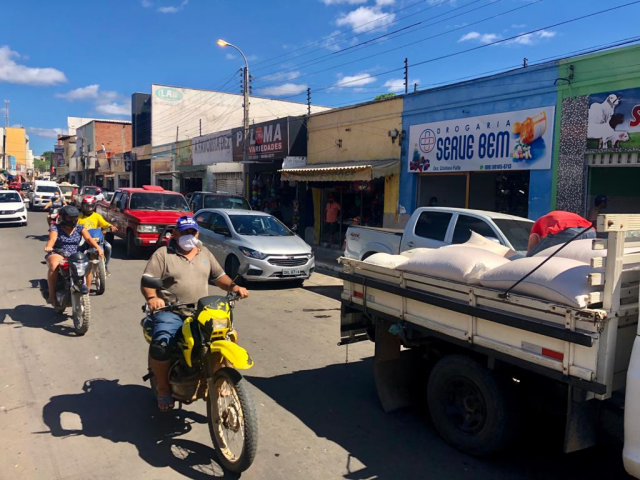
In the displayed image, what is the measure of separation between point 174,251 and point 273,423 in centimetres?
170

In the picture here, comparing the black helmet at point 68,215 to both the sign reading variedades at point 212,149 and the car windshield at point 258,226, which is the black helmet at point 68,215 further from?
the sign reading variedades at point 212,149

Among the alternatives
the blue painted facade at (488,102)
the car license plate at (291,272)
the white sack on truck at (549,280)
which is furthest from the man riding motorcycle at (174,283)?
the blue painted facade at (488,102)

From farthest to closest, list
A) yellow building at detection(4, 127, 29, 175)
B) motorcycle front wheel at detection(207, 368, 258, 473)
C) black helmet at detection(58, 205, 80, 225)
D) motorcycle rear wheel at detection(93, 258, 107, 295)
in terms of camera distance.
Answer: yellow building at detection(4, 127, 29, 175) → motorcycle rear wheel at detection(93, 258, 107, 295) → black helmet at detection(58, 205, 80, 225) → motorcycle front wheel at detection(207, 368, 258, 473)

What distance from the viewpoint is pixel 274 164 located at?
2080 centimetres

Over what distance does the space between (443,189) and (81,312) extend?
10.4 meters

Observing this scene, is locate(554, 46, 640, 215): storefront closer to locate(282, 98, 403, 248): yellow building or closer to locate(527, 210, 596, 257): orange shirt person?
locate(527, 210, 596, 257): orange shirt person

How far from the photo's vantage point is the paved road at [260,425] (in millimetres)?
3646

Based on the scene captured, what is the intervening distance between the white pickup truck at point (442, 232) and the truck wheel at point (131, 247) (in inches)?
260

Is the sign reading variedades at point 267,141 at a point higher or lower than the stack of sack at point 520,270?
higher

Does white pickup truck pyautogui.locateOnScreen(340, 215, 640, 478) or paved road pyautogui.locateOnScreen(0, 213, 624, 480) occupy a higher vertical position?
white pickup truck pyautogui.locateOnScreen(340, 215, 640, 478)

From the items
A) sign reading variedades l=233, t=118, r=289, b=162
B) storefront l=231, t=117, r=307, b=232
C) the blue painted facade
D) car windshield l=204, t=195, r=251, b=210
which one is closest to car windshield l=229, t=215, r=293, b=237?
the blue painted facade

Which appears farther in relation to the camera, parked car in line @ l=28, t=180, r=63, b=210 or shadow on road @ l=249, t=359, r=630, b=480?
parked car in line @ l=28, t=180, r=63, b=210

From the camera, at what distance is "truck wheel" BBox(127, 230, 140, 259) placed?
44.7 ft

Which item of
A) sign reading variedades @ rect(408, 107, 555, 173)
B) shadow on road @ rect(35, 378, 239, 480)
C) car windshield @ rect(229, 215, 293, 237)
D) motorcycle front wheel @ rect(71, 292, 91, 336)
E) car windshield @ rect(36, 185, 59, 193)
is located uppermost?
sign reading variedades @ rect(408, 107, 555, 173)
